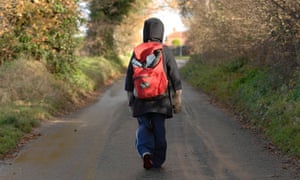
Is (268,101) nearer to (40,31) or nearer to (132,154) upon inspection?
(132,154)

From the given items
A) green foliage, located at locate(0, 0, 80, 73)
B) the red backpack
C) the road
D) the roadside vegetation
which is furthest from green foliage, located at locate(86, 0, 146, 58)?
the red backpack

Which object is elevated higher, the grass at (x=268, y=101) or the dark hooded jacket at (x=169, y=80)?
the dark hooded jacket at (x=169, y=80)

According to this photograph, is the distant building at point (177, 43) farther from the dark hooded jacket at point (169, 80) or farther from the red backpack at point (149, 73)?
the red backpack at point (149, 73)

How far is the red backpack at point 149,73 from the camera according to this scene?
7.08 meters

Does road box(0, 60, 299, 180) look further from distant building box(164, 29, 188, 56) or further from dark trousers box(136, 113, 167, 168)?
distant building box(164, 29, 188, 56)

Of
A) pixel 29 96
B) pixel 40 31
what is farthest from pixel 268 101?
pixel 40 31

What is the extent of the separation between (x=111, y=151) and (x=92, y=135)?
191 centimetres

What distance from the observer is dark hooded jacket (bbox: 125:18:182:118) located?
7.27m

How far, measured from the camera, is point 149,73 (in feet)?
23.2

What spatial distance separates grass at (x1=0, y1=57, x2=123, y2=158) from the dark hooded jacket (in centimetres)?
304

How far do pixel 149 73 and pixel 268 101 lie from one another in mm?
6074

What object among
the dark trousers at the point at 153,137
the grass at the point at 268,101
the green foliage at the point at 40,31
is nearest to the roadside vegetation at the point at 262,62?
the grass at the point at 268,101

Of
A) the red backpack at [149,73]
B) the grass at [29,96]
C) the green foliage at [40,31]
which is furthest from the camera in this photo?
the green foliage at [40,31]

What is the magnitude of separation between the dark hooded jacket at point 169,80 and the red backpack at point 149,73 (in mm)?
125
